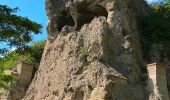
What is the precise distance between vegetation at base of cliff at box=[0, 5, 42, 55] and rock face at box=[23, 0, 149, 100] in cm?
498

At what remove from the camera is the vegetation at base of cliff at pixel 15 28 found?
878 centimetres

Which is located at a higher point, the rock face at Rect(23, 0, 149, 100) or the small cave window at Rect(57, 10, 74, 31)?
the small cave window at Rect(57, 10, 74, 31)

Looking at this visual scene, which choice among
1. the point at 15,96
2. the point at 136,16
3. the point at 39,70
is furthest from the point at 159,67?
the point at 15,96

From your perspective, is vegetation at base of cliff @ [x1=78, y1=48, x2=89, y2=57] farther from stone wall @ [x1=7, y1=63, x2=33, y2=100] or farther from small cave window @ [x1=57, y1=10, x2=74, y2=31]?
stone wall @ [x1=7, y1=63, x2=33, y2=100]

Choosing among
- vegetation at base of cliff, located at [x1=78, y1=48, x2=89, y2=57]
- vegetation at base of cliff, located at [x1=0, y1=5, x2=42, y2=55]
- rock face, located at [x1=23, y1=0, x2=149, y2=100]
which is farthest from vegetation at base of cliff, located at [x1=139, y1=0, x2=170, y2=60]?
vegetation at base of cliff, located at [x1=0, y1=5, x2=42, y2=55]

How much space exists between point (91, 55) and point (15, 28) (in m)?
6.35

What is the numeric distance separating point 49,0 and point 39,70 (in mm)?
3271

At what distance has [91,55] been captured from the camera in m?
15.0

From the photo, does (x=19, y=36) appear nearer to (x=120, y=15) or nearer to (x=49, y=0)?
(x=120, y=15)

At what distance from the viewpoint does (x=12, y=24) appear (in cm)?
895

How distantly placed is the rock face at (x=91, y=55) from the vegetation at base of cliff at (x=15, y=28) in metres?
4.98

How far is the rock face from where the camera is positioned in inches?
561

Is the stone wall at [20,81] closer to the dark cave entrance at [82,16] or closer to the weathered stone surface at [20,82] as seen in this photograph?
the weathered stone surface at [20,82]

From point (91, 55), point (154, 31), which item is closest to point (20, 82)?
point (91, 55)
